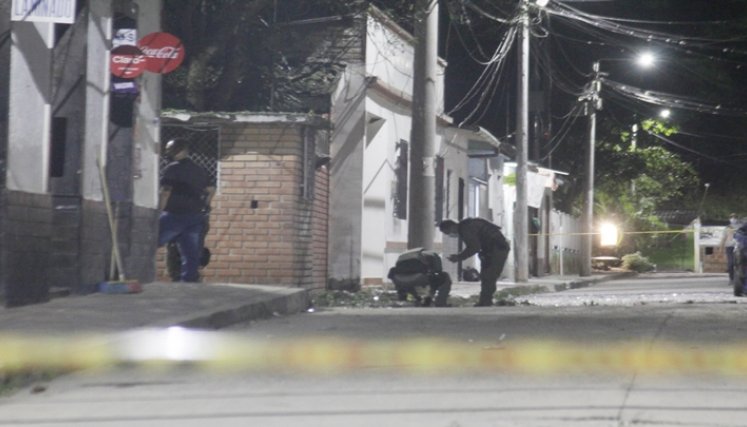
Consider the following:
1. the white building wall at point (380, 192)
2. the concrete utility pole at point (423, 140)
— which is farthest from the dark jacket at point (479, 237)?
the white building wall at point (380, 192)

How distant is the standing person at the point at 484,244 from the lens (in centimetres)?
1812

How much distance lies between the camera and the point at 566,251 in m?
50.8

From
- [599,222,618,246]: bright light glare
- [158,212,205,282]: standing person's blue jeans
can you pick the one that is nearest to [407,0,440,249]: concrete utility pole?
[158,212,205,282]: standing person's blue jeans

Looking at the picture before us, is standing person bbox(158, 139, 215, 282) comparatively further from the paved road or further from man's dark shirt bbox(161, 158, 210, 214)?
the paved road

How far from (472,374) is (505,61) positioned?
1275 inches

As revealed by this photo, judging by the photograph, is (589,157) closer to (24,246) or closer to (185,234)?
(185,234)

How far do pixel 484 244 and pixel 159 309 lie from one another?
7438 millimetres

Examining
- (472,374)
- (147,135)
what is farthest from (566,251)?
(472,374)

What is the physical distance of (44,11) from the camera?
1216 cm

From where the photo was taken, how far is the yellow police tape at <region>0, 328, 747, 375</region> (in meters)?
8.78

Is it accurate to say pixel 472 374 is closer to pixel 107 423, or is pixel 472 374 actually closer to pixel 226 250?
pixel 107 423

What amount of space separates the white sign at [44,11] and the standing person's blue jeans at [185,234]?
391 centimetres

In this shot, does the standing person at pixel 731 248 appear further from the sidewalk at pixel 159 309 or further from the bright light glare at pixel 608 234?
the bright light glare at pixel 608 234

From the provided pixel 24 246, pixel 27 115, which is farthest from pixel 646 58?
pixel 24 246
